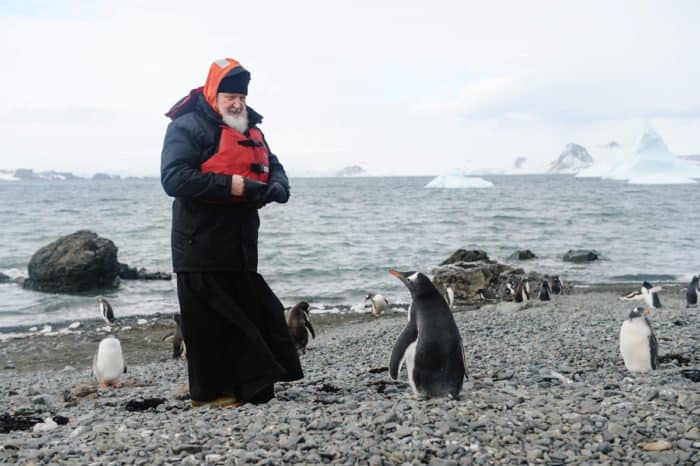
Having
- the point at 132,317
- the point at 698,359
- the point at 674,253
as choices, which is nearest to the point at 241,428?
the point at 698,359

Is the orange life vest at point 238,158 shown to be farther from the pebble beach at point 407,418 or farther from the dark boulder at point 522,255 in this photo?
the dark boulder at point 522,255

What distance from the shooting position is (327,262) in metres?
25.9

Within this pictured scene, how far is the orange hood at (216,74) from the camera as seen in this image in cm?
490

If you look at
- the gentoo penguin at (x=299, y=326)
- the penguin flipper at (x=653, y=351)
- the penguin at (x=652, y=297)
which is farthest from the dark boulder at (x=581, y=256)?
the penguin flipper at (x=653, y=351)

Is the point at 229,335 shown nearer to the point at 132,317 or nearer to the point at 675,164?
the point at 132,317

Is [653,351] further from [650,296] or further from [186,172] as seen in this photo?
[650,296]

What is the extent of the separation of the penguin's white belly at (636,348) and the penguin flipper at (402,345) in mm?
2468

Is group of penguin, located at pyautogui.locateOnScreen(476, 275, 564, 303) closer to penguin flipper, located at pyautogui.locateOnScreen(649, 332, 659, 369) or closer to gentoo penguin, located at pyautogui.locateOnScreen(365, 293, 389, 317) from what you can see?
gentoo penguin, located at pyautogui.locateOnScreen(365, 293, 389, 317)

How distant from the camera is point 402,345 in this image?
5.78m

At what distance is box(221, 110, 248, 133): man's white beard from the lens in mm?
4980

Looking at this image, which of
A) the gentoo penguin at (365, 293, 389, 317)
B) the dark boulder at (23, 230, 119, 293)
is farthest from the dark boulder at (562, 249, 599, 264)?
the dark boulder at (23, 230, 119, 293)

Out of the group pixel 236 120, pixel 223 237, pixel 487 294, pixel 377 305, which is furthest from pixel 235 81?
pixel 487 294

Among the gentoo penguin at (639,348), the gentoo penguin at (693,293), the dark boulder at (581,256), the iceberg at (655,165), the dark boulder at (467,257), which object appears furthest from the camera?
the iceberg at (655,165)

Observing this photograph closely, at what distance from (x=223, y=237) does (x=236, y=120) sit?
0.84 meters
